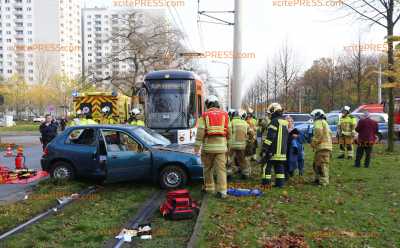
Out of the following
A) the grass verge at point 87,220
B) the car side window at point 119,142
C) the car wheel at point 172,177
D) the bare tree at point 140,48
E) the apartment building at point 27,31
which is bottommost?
the grass verge at point 87,220

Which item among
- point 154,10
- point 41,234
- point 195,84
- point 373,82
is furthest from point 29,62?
point 41,234

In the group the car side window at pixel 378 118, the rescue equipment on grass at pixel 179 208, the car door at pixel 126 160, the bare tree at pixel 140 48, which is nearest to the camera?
the rescue equipment on grass at pixel 179 208

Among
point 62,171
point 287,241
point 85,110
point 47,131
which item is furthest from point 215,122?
point 85,110

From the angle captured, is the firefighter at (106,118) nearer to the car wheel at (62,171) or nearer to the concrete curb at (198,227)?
the car wheel at (62,171)

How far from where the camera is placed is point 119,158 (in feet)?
30.8

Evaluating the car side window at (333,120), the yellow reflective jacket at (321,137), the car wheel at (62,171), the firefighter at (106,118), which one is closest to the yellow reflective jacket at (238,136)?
the yellow reflective jacket at (321,137)

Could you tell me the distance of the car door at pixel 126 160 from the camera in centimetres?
934

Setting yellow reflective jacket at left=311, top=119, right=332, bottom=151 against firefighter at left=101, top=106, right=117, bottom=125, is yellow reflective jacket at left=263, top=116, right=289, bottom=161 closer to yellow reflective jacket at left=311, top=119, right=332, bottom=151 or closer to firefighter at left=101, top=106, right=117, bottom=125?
yellow reflective jacket at left=311, top=119, right=332, bottom=151

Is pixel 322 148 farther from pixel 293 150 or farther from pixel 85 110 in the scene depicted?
pixel 85 110

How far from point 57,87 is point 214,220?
75297 mm

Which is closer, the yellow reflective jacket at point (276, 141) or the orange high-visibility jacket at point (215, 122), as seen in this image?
the orange high-visibility jacket at point (215, 122)

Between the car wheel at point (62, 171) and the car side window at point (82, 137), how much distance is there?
59cm

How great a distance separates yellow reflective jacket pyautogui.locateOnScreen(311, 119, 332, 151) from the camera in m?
9.55

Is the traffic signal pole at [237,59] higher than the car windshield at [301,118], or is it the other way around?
the traffic signal pole at [237,59]
